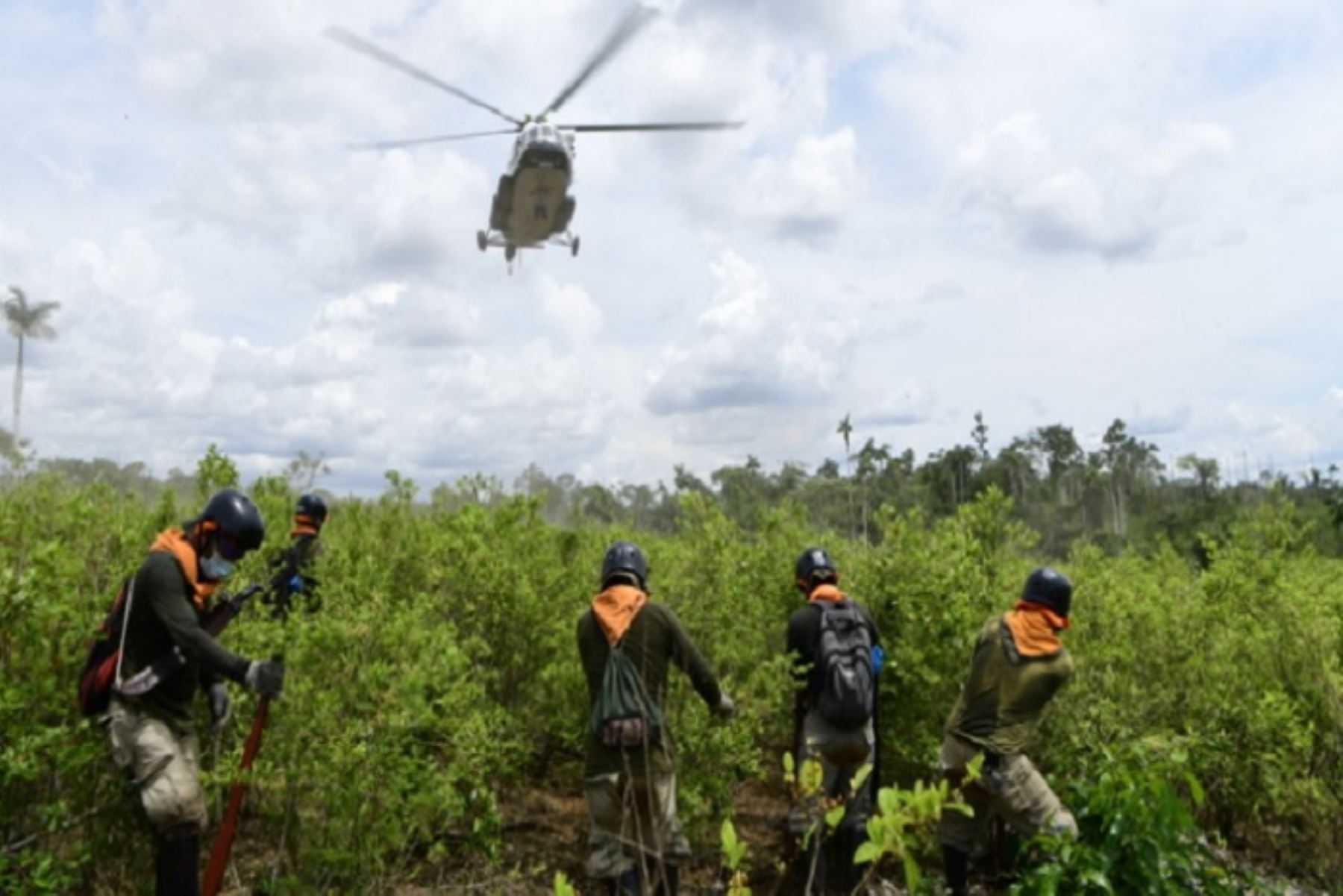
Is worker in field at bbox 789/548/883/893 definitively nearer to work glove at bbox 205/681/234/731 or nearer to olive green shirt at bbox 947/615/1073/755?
olive green shirt at bbox 947/615/1073/755

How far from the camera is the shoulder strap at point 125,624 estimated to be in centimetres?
376

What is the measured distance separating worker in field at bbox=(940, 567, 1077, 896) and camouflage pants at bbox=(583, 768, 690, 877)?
1.44 meters

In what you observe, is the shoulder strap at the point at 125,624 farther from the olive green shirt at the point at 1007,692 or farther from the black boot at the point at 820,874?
the olive green shirt at the point at 1007,692

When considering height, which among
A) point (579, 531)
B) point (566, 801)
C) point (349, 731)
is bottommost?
point (566, 801)

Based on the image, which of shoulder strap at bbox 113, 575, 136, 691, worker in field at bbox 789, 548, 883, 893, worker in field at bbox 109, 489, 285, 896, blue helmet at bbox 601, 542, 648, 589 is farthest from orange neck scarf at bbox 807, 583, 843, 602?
shoulder strap at bbox 113, 575, 136, 691

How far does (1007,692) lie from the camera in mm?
5043

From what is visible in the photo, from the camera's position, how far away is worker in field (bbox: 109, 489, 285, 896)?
3756 millimetres

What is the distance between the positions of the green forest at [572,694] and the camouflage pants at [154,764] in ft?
0.36

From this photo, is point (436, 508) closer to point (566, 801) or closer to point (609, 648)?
point (566, 801)

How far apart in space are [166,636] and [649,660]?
1.97m

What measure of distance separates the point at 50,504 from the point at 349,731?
415 cm

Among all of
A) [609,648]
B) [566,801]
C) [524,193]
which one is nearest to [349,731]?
[609,648]

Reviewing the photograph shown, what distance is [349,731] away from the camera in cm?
369

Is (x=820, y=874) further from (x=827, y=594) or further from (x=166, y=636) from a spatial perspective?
(x=166, y=636)
